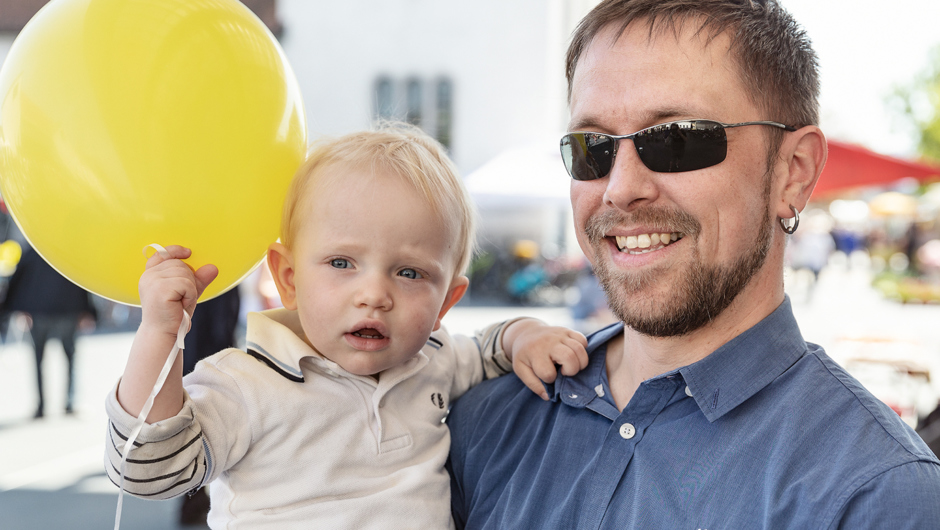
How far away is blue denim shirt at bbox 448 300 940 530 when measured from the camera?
43.3 inches

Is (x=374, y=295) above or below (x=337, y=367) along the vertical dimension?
above

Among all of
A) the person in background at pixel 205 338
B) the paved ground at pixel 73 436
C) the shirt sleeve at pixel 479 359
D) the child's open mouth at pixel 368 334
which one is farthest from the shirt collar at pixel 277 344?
the paved ground at pixel 73 436

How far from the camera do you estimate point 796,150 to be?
1.52 m

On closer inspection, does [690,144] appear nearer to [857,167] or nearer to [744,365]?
[744,365]

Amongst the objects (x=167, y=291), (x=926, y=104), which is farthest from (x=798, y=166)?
(x=926, y=104)

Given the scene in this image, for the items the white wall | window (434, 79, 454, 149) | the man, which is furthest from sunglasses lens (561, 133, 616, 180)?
window (434, 79, 454, 149)

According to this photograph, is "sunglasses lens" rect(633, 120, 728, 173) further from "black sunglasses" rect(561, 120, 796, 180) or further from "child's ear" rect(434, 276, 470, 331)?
"child's ear" rect(434, 276, 470, 331)

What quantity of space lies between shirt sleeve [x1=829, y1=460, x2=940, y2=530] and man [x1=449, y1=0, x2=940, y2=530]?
9cm

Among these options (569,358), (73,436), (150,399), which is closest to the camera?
(150,399)

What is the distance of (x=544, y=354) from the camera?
67.0 inches

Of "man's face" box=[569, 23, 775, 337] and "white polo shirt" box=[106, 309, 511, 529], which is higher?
"man's face" box=[569, 23, 775, 337]

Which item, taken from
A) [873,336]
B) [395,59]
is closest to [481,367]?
[873,336]

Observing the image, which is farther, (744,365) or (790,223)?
(790,223)

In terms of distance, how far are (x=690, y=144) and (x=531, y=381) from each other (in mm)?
679
